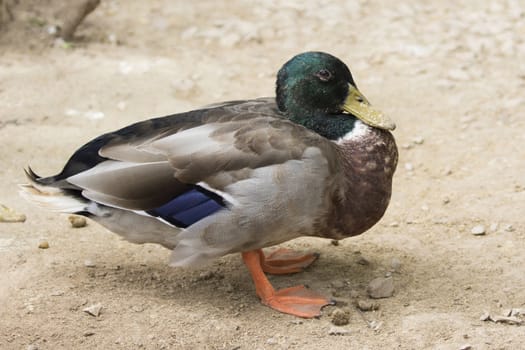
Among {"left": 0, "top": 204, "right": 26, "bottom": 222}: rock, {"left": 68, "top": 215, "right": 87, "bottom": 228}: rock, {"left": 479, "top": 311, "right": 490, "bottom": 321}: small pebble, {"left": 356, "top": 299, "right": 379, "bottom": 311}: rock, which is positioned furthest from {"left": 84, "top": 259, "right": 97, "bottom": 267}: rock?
{"left": 479, "top": 311, "right": 490, "bottom": 321}: small pebble

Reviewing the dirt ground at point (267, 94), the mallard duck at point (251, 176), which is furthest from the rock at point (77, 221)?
the mallard duck at point (251, 176)

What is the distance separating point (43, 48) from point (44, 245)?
310 cm

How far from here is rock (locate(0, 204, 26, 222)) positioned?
15.0 ft

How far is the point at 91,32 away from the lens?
7477mm

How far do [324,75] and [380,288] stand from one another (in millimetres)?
1066

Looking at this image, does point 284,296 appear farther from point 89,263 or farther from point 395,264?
point 89,263

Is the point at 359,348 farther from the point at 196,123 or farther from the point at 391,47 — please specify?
the point at 391,47

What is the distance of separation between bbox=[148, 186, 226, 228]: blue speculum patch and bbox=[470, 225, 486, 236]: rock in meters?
1.66

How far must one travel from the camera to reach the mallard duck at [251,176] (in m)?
3.70

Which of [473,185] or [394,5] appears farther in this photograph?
[394,5]

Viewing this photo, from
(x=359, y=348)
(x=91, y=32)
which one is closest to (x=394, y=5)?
(x=91, y=32)

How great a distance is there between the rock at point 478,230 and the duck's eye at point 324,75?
1348 millimetres

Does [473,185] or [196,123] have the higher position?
[196,123]

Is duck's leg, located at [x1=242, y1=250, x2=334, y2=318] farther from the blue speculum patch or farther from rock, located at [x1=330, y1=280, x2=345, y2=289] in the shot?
the blue speculum patch
